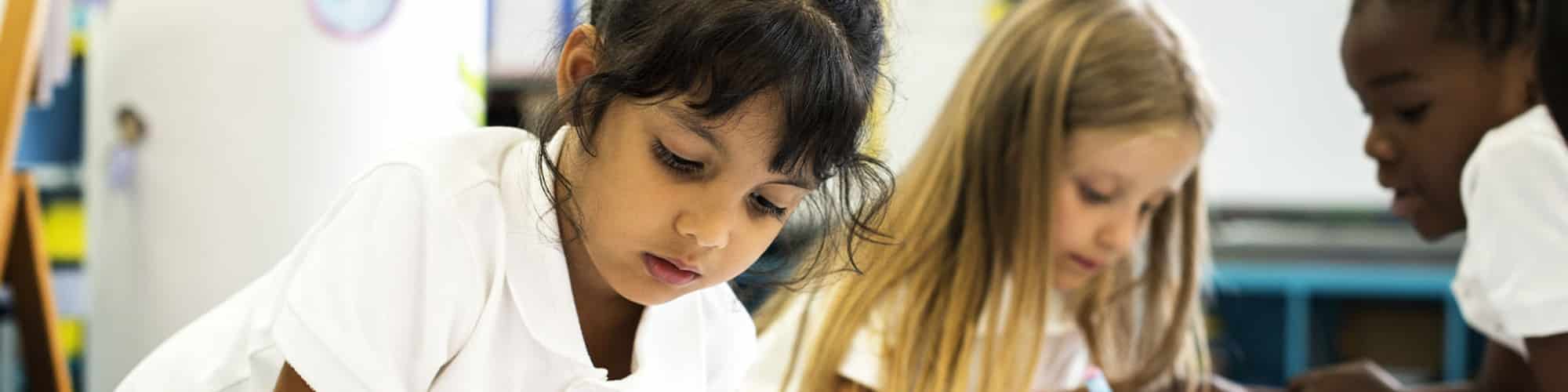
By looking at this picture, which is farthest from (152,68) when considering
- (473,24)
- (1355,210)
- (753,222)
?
(1355,210)

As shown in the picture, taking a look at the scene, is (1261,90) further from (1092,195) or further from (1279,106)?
(1092,195)

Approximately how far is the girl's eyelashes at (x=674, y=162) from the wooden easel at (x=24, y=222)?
0.74 metres

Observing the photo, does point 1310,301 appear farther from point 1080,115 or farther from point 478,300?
point 478,300

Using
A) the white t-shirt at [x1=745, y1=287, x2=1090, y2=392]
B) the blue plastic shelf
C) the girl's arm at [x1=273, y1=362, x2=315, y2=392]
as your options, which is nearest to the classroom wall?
the white t-shirt at [x1=745, y1=287, x2=1090, y2=392]

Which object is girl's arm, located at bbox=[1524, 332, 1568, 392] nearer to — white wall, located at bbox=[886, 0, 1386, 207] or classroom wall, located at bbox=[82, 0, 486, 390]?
classroom wall, located at bbox=[82, 0, 486, 390]

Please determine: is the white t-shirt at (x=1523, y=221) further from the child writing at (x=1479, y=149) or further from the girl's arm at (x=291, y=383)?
the girl's arm at (x=291, y=383)

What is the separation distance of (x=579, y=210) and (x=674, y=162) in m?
0.09

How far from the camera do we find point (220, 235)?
141 cm

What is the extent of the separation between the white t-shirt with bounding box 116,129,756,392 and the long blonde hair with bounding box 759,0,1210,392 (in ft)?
0.99

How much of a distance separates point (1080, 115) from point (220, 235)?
0.82m

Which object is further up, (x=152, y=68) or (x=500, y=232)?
(x=500, y=232)

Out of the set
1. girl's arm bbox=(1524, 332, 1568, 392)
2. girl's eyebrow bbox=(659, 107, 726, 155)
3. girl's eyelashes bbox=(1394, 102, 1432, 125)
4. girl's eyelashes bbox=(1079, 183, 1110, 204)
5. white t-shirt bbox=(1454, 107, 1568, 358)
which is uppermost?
girl's eyebrow bbox=(659, 107, 726, 155)

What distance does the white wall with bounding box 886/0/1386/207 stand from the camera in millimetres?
2730

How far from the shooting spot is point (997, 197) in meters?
1.19
